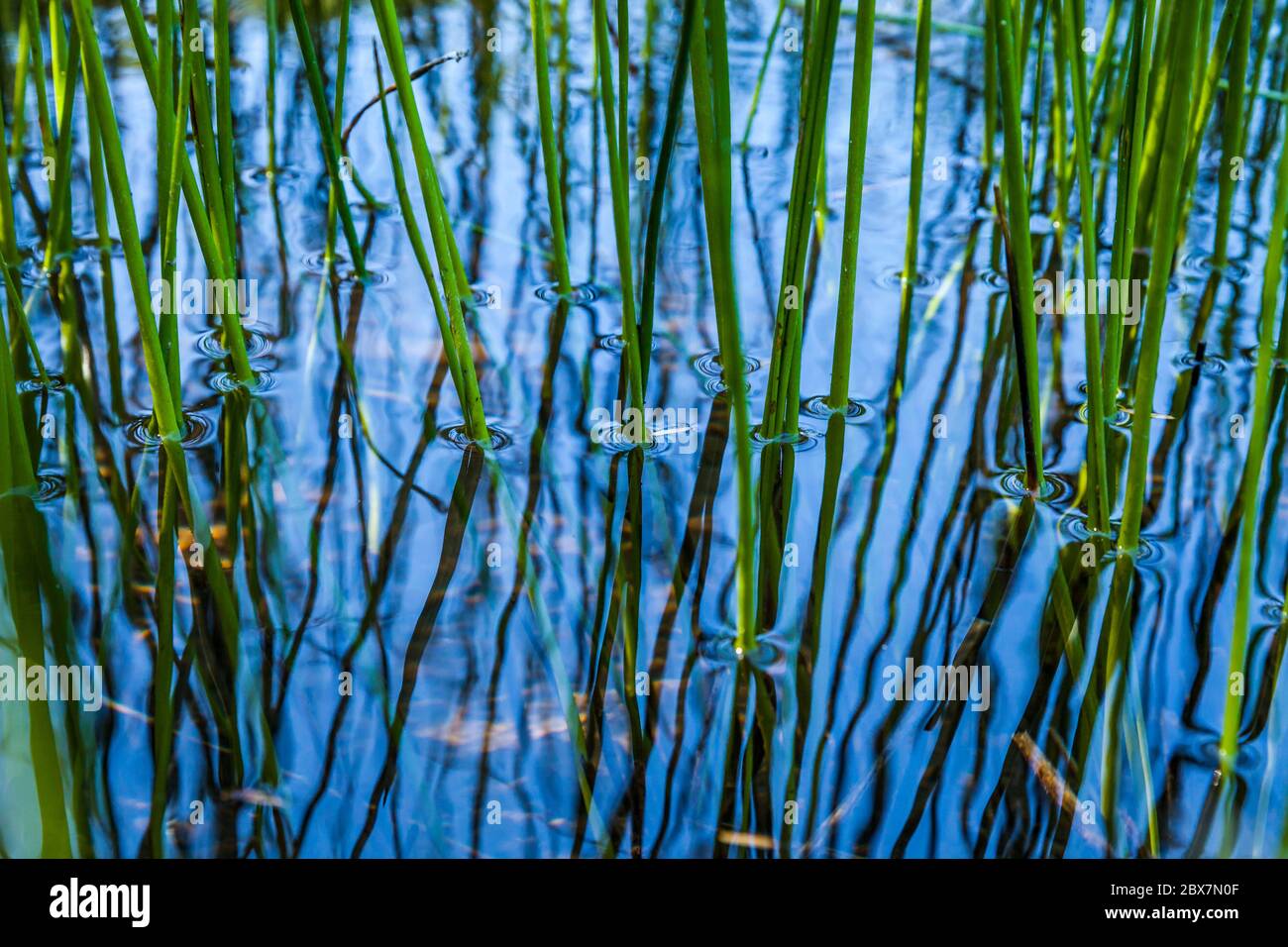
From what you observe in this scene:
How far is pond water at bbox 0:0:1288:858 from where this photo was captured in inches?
35.6

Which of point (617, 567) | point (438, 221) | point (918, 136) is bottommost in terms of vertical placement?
point (617, 567)

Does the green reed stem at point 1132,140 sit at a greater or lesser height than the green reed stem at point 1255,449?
greater

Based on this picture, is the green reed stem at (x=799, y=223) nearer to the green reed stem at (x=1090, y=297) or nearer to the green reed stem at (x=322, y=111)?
the green reed stem at (x=1090, y=297)

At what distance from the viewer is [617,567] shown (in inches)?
44.3

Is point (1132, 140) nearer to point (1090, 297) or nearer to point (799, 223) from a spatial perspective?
point (1090, 297)

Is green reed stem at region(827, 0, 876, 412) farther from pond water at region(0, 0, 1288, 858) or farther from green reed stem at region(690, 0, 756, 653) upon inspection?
green reed stem at region(690, 0, 756, 653)

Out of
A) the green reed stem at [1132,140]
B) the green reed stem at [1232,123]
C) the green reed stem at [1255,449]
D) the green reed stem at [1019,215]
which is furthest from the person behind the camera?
the green reed stem at [1232,123]

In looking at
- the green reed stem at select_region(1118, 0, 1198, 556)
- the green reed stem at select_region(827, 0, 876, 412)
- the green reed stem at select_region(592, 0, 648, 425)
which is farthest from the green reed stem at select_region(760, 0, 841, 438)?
the green reed stem at select_region(1118, 0, 1198, 556)

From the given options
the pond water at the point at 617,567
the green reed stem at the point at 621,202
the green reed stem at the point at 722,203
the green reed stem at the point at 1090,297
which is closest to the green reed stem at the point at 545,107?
the green reed stem at the point at 621,202

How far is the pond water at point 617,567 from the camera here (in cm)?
90

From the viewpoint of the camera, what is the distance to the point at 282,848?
0.87 m

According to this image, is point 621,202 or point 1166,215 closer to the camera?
point 1166,215

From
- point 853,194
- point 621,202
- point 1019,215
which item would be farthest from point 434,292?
point 1019,215

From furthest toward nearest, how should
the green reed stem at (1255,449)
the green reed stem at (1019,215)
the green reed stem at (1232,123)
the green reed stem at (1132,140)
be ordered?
the green reed stem at (1232,123) → the green reed stem at (1132,140) → the green reed stem at (1019,215) → the green reed stem at (1255,449)
